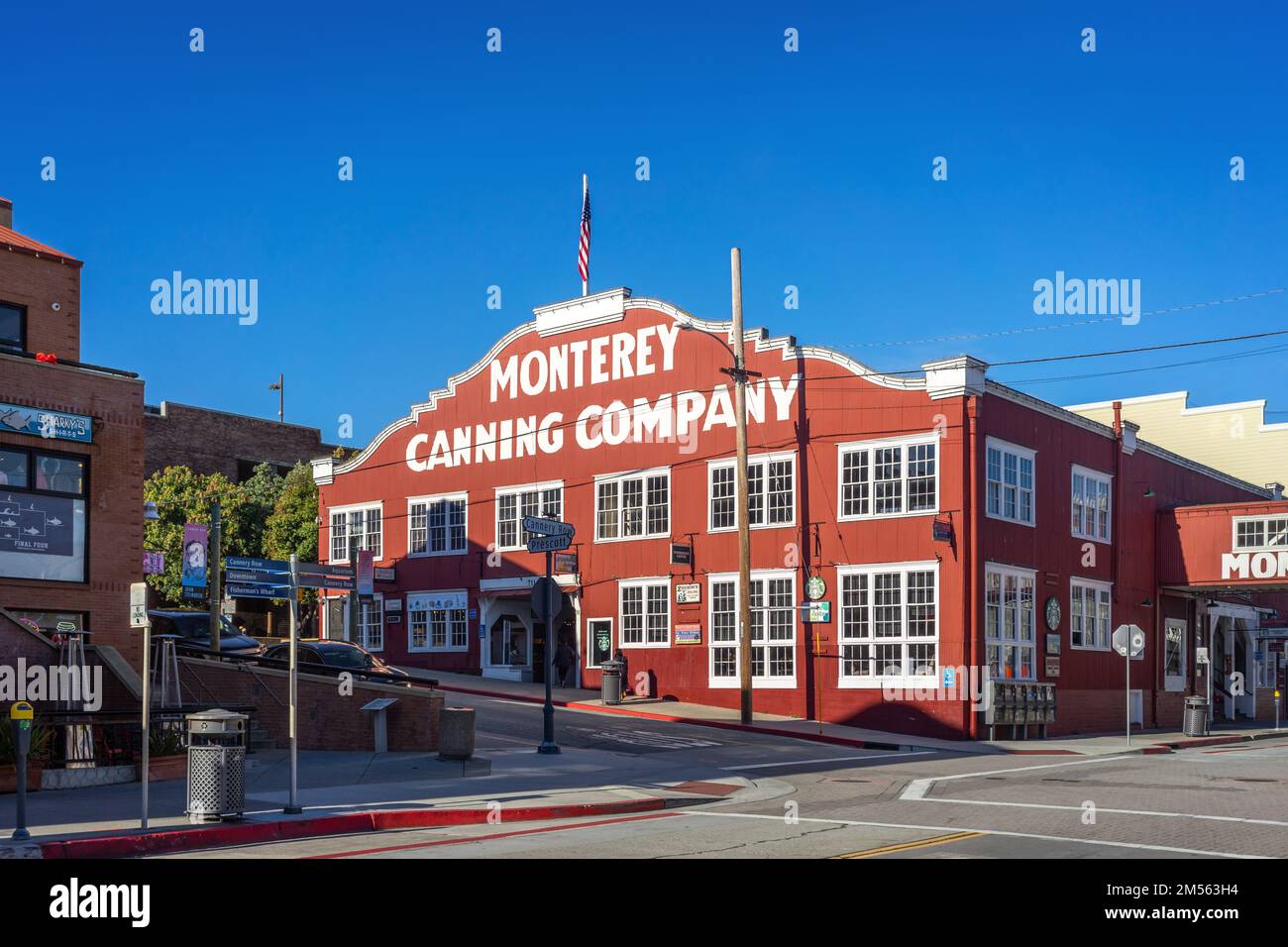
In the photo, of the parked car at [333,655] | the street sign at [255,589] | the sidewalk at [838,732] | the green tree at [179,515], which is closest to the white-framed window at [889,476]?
the sidewalk at [838,732]

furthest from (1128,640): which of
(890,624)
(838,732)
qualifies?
(838,732)

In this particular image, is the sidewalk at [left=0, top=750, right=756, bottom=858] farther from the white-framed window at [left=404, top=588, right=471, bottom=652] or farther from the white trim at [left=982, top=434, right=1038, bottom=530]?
the white-framed window at [left=404, top=588, right=471, bottom=652]

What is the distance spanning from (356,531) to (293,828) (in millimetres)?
Answer: 34018

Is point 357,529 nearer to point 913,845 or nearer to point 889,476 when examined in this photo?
point 889,476

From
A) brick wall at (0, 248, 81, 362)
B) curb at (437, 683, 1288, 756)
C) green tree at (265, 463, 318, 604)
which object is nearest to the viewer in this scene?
brick wall at (0, 248, 81, 362)

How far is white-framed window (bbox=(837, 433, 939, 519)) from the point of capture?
33031 mm

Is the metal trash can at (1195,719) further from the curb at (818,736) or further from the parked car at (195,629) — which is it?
the parked car at (195,629)

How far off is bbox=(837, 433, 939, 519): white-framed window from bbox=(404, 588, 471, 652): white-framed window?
48.8 feet

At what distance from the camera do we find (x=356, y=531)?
156 ft

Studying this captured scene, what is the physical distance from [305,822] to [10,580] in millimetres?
9580

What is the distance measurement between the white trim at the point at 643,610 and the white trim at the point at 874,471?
628 centimetres

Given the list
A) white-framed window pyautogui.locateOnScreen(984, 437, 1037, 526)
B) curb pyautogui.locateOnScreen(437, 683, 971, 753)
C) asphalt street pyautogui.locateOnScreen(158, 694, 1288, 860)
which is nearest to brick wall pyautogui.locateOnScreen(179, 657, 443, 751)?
asphalt street pyautogui.locateOnScreen(158, 694, 1288, 860)
